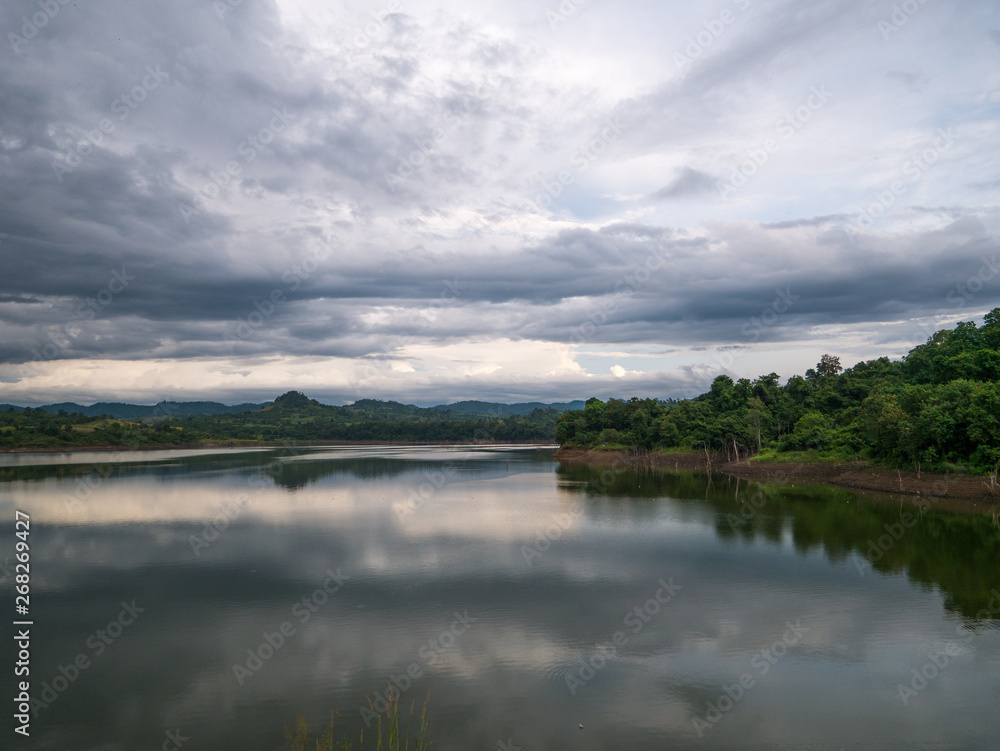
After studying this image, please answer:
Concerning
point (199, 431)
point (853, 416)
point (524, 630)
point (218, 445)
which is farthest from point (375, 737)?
point (199, 431)

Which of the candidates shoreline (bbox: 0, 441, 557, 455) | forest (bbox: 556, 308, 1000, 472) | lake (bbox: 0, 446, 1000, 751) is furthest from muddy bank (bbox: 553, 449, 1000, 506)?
shoreline (bbox: 0, 441, 557, 455)

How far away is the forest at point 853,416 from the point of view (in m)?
37.8

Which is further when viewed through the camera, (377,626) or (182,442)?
(182,442)

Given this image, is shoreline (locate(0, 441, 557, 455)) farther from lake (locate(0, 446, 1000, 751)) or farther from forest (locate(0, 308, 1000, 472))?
lake (locate(0, 446, 1000, 751))

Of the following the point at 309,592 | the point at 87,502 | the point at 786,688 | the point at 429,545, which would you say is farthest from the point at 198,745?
the point at 87,502

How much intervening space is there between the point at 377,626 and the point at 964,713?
13.1 meters

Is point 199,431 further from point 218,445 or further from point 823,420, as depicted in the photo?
point 823,420

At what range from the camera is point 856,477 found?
149 feet

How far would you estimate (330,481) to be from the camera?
54531 mm

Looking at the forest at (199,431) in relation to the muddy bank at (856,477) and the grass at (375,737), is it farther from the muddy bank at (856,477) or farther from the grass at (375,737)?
the grass at (375,737)

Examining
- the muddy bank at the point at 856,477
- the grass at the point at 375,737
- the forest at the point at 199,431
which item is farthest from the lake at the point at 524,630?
the forest at the point at 199,431

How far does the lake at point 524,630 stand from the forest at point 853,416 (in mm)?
9389

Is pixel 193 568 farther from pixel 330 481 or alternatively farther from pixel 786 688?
pixel 330 481

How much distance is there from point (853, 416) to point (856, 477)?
1132cm
